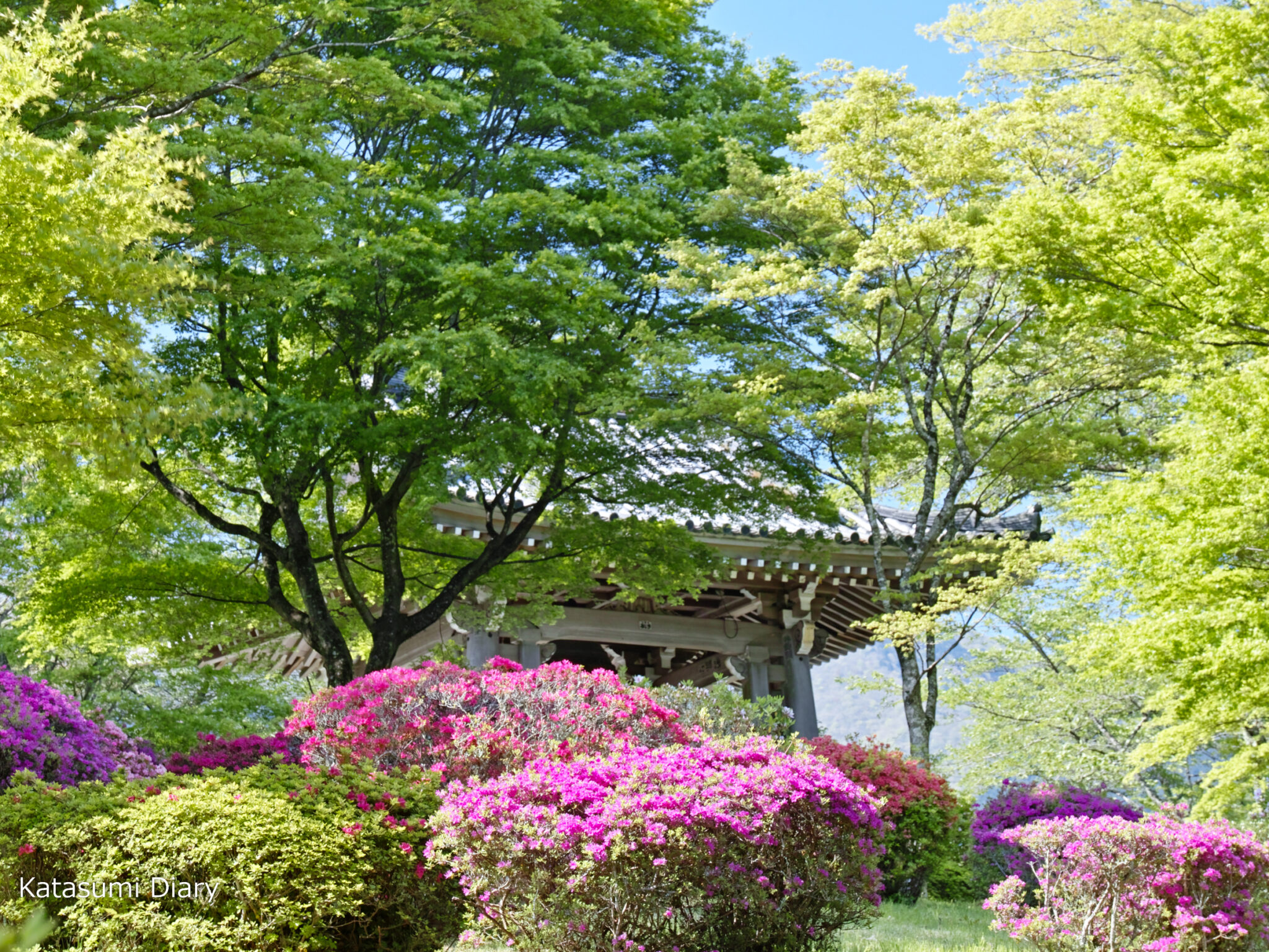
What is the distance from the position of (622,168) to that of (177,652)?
816 centimetres

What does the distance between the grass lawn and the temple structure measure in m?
4.02

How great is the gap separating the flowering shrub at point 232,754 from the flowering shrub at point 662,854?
3.12 m

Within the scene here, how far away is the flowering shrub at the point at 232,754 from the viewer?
7.72m

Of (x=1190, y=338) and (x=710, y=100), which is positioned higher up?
(x=710, y=100)

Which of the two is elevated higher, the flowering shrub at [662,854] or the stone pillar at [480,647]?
the stone pillar at [480,647]

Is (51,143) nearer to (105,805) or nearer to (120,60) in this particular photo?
(120,60)

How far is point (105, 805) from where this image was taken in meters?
4.88

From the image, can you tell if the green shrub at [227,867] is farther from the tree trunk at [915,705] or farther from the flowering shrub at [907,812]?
the tree trunk at [915,705]

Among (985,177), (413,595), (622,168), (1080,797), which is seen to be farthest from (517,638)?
(985,177)

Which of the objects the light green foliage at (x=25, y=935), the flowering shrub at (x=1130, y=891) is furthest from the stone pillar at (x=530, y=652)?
the light green foliage at (x=25, y=935)

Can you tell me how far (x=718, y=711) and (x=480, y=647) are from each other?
4.50 meters

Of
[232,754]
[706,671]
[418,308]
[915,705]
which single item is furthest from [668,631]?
[232,754]

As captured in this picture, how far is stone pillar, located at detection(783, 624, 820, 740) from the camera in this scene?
1409 cm

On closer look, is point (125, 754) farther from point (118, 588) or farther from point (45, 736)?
point (118, 588)
